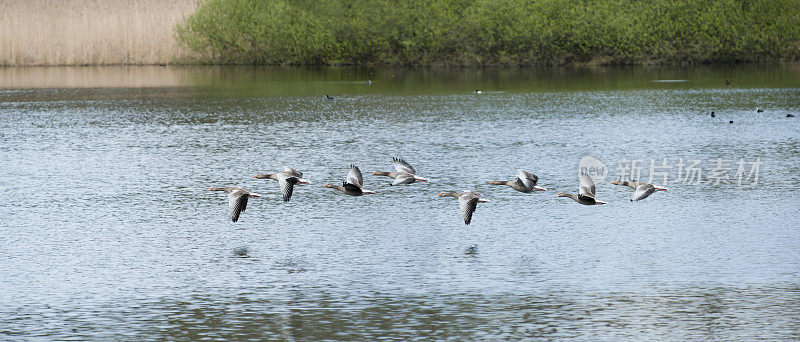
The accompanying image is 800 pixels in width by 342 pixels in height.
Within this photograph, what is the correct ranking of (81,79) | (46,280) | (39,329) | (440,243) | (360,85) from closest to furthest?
(39,329)
(46,280)
(440,243)
(360,85)
(81,79)

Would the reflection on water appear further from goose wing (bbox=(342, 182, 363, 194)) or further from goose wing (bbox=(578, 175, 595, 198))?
goose wing (bbox=(342, 182, 363, 194))

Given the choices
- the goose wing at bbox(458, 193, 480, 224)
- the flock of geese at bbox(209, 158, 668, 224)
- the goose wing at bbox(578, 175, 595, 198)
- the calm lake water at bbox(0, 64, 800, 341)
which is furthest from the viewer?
the goose wing at bbox(578, 175, 595, 198)

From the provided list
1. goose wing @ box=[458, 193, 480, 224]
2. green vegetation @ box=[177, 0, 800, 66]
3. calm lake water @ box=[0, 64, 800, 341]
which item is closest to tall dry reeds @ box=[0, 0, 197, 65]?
green vegetation @ box=[177, 0, 800, 66]

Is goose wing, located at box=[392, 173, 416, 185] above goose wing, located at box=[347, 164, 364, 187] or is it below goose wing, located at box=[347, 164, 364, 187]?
below

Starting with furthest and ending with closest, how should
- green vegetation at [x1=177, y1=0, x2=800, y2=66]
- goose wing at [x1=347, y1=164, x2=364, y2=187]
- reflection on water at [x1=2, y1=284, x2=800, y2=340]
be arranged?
green vegetation at [x1=177, y1=0, x2=800, y2=66] → goose wing at [x1=347, y1=164, x2=364, y2=187] → reflection on water at [x1=2, y1=284, x2=800, y2=340]

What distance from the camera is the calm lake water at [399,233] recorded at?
617cm

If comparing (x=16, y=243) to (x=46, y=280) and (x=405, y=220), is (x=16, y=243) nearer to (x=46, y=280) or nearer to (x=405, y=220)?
(x=46, y=280)

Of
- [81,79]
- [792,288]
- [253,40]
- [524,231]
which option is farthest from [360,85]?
[792,288]

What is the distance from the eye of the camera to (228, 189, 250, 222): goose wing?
27.9 ft

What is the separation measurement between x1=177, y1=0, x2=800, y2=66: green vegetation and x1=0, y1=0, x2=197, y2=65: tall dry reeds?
1036 millimetres

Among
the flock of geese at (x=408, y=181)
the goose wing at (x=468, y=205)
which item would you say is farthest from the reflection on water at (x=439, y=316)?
the flock of geese at (x=408, y=181)

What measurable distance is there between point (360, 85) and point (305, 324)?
2324 cm

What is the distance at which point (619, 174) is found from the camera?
1149cm

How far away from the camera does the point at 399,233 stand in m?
8.59
